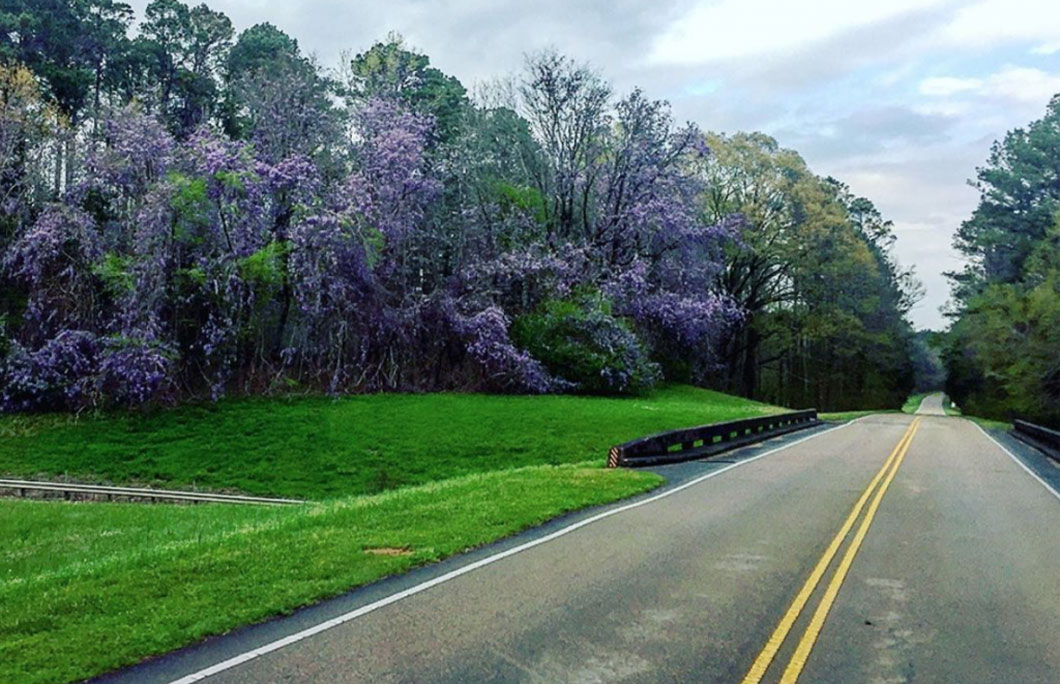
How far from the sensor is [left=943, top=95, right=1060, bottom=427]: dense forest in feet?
154

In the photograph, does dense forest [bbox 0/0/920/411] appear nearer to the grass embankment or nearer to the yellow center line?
the grass embankment

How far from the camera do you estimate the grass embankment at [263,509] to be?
711cm

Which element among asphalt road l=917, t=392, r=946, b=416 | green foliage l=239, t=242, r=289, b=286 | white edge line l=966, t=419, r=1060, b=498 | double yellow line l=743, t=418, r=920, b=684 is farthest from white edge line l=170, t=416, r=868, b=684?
asphalt road l=917, t=392, r=946, b=416

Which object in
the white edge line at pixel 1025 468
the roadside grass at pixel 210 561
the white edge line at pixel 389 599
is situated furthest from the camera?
the white edge line at pixel 1025 468

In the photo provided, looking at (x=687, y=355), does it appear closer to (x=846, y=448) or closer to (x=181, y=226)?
(x=846, y=448)

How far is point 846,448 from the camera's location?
24.5 m

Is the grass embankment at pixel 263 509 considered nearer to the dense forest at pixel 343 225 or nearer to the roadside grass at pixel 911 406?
the dense forest at pixel 343 225

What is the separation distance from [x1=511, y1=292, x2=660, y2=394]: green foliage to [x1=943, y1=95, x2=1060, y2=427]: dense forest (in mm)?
22976

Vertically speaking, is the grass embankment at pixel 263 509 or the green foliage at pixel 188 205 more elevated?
the green foliage at pixel 188 205

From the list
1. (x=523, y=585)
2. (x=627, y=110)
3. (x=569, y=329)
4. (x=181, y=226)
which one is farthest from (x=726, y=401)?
(x=523, y=585)

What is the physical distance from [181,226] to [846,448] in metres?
22.4

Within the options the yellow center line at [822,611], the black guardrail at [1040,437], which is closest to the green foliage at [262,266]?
the yellow center line at [822,611]

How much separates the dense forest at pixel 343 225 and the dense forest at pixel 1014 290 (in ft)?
14.8

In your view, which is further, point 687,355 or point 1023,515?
point 687,355
